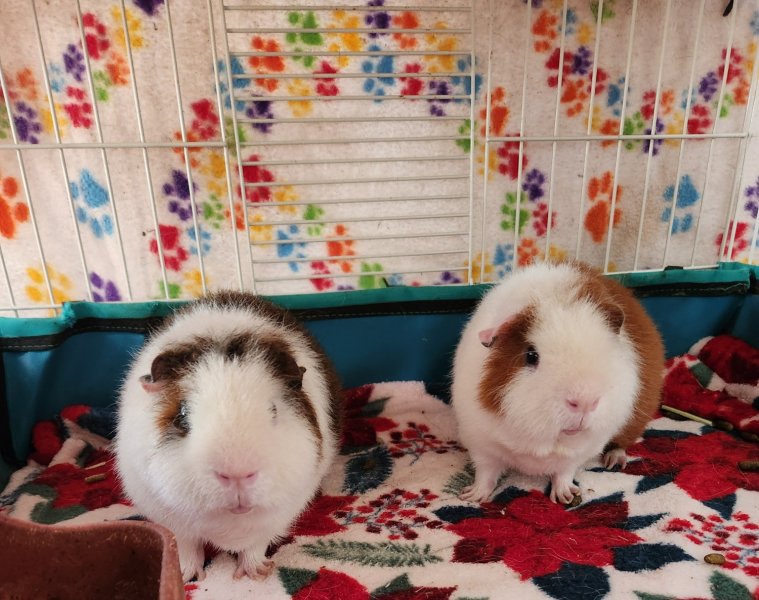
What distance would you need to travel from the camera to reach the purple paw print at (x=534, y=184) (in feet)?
7.13

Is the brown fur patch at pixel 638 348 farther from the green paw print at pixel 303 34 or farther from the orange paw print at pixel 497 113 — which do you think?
the green paw print at pixel 303 34

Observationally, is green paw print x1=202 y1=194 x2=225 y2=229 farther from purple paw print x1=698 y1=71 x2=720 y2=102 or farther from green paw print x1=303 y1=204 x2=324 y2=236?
purple paw print x1=698 y1=71 x2=720 y2=102

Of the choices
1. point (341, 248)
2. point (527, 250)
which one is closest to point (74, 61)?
point (341, 248)

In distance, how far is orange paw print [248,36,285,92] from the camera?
1.92 m

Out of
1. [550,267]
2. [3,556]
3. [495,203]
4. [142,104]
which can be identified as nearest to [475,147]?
[495,203]

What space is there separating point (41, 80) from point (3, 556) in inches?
68.0

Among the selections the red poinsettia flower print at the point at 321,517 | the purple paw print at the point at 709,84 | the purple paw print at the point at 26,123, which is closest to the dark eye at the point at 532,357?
the red poinsettia flower print at the point at 321,517

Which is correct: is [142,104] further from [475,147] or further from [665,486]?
[665,486]

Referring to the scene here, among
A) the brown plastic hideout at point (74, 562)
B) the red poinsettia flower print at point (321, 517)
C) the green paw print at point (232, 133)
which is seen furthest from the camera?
the green paw print at point (232, 133)

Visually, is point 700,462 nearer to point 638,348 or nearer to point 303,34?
point 638,348

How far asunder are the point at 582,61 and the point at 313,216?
1252 millimetres

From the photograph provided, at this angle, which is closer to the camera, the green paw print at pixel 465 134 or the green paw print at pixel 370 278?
the green paw print at pixel 465 134

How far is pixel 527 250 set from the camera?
90.0 inches

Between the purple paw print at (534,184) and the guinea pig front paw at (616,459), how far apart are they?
1.08m
